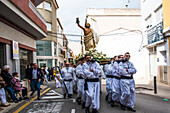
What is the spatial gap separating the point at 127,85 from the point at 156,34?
30.5 feet

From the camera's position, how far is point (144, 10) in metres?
17.3

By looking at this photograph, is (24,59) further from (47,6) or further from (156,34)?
(47,6)

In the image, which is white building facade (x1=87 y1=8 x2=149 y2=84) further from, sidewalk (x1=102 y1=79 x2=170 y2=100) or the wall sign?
the wall sign

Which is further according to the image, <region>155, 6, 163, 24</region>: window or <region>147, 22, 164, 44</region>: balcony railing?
<region>155, 6, 163, 24</region>: window

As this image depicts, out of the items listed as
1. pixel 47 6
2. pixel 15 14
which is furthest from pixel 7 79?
pixel 47 6

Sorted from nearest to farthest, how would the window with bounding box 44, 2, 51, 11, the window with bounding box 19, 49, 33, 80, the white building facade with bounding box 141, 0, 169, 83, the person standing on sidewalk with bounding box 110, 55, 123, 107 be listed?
the person standing on sidewalk with bounding box 110, 55, 123, 107, the window with bounding box 19, 49, 33, 80, the white building facade with bounding box 141, 0, 169, 83, the window with bounding box 44, 2, 51, 11

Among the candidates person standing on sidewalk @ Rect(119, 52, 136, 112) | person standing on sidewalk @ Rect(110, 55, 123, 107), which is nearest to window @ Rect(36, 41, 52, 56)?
person standing on sidewalk @ Rect(110, 55, 123, 107)

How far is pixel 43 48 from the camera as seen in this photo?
27.6 metres

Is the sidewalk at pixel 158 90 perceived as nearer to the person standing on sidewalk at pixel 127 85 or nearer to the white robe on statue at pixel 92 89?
the person standing on sidewalk at pixel 127 85

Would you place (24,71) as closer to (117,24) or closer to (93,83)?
(93,83)

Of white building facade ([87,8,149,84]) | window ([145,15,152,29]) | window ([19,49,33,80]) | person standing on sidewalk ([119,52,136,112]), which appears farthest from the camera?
white building facade ([87,8,149,84])

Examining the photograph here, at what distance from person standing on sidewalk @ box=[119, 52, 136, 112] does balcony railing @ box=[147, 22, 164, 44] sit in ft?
25.6

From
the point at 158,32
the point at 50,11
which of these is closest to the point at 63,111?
the point at 158,32

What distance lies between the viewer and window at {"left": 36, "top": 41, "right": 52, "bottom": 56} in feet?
89.7
